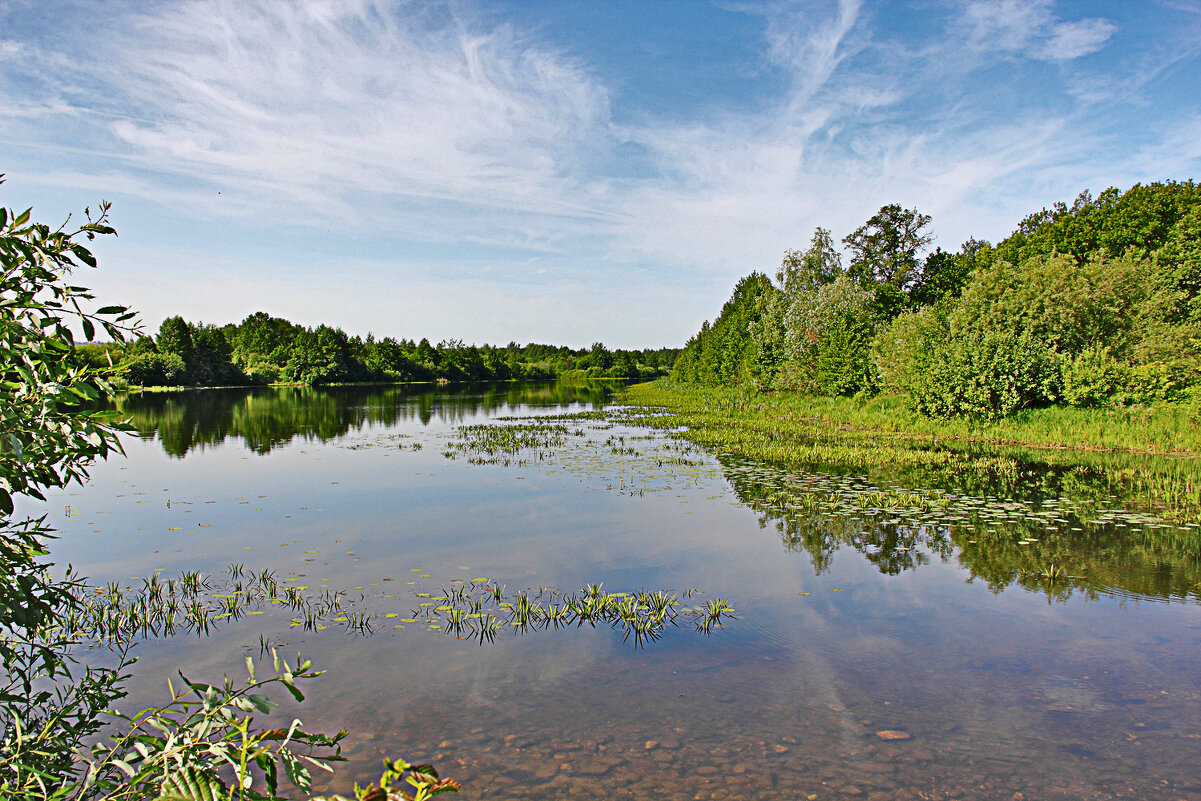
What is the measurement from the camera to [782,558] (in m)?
11.4

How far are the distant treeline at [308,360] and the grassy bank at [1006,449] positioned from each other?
48946mm

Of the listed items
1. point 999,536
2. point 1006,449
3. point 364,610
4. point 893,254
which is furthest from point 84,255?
point 893,254

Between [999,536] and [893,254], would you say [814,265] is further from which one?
[999,536]

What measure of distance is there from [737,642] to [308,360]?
103107 mm

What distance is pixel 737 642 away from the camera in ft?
25.8

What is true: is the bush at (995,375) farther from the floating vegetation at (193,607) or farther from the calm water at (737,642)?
the floating vegetation at (193,607)

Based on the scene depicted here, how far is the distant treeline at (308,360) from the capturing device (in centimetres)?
7919

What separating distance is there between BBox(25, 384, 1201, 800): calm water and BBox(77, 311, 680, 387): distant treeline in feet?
155

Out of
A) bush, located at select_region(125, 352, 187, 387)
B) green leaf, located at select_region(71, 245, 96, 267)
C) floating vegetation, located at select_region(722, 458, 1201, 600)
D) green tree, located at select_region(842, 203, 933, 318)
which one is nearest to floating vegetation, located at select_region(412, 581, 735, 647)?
floating vegetation, located at select_region(722, 458, 1201, 600)

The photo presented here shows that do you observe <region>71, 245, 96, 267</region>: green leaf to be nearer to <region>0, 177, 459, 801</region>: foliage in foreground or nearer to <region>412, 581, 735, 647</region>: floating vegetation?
<region>0, 177, 459, 801</region>: foliage in foreground

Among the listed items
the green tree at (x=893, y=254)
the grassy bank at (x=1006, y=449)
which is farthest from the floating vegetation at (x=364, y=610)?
the green tree at (x=893, y=254)

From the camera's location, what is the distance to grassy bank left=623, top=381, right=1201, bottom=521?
17.0 metres

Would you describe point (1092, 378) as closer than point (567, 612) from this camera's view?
No

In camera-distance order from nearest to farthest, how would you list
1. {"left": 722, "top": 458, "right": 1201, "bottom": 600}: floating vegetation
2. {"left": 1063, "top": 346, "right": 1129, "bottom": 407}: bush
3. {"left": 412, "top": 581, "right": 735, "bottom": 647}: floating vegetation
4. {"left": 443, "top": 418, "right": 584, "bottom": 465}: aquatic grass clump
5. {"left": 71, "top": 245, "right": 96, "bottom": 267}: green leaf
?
1. {"left": 71, "top": 245, "right": 96, "bottom": 267}: green leaf
2. {"left": 412, "top": 581, "right": 735, "bottom": 647}: floating vegetation
3. {"left": 722, "top": 458, "right": 1201, "bottom": 600}: floating vegetation
4. {"left": 443, "top": 418, "right": 584, "bottom": 465}: aquatic grass clump
5. {"left": 1063, "top": 346, "right": 1129, "bottom": 407}: bush
